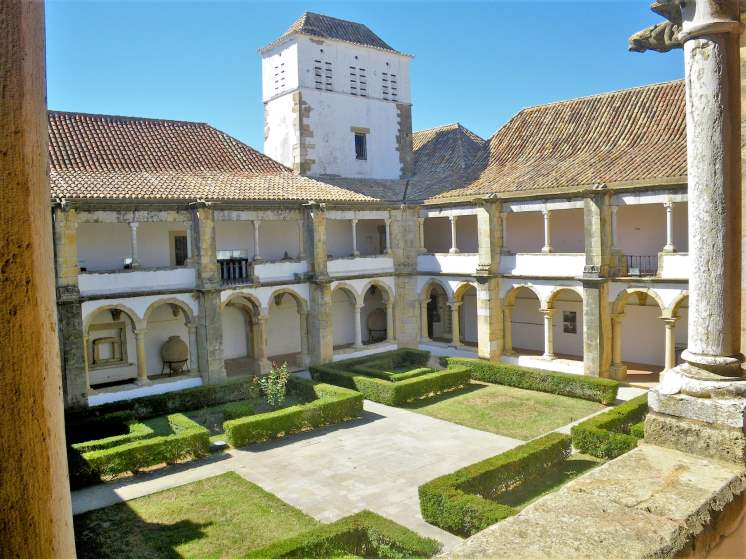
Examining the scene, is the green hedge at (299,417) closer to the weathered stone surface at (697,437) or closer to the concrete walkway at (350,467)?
the concrete walkway at (350,467)

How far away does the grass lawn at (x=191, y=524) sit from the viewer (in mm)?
10637

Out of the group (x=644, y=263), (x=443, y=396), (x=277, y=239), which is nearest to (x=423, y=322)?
(x=443, y=396)

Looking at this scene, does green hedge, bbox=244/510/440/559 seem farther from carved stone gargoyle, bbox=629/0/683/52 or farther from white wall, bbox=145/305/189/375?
white wall, bbox=145/305/189/375

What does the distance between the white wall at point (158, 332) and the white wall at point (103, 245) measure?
237cm

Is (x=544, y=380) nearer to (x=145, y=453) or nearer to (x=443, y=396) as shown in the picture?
(x=443, y=396)

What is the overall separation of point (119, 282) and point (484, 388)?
12933 mm

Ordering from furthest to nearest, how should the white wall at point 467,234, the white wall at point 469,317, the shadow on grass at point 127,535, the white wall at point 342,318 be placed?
the white wall at point 469,317, the white wall at point 467,234, the white wall at point 342,318, the shadow on grass at point 127,535

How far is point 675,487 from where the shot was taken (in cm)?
461

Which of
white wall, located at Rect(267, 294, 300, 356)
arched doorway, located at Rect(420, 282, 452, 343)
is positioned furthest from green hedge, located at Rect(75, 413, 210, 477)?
arched doorway, located at Rect(420, 282, 452, 343)

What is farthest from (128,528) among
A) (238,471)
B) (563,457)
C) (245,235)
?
(245,235)

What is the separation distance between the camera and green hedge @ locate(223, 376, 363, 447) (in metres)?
16.2

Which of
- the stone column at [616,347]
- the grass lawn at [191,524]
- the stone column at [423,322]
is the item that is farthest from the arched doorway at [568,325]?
the grass lawn at [191,524]

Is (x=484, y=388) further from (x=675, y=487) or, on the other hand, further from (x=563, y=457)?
(x=675, y=487)

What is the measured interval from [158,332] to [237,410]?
7.58 metres
